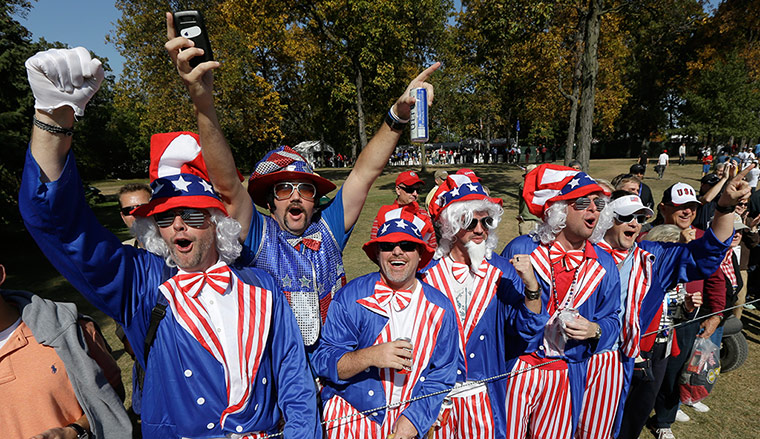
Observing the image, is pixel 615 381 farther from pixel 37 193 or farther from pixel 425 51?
pixel 425 51

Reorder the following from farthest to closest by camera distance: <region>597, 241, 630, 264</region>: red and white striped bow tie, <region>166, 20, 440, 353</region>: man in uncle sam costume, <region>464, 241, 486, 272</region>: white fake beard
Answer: <region>597, 241, 630, 264</region>: red and white striped bow tie < <region>464, 241, 486, 272</region>: white fake beard < <region>166, 20, 440, 353</region>: man in uncle sam costume

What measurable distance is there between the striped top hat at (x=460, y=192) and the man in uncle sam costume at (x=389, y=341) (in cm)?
66

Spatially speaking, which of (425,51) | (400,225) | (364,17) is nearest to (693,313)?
(400,225)

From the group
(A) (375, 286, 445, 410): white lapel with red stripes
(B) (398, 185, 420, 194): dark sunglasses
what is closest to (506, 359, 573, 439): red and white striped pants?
(A) (375, 286, 445, 410): white lapel with red stripes

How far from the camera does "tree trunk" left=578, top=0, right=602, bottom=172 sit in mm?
10195

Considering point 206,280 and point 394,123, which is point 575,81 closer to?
point 394,123

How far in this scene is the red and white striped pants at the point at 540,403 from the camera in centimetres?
268

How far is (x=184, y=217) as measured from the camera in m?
1.81

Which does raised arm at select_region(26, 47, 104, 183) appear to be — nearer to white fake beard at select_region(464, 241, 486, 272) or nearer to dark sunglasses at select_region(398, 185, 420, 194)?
white fake beard at select_region(464, 241, 486, 272)

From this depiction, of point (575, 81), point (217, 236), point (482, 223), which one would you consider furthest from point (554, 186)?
point (575, 81)

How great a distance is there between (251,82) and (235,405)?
19.6 m

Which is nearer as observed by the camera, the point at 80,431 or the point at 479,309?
the point at 80,431

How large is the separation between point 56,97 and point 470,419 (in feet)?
9.27

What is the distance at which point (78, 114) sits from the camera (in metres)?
1.41
